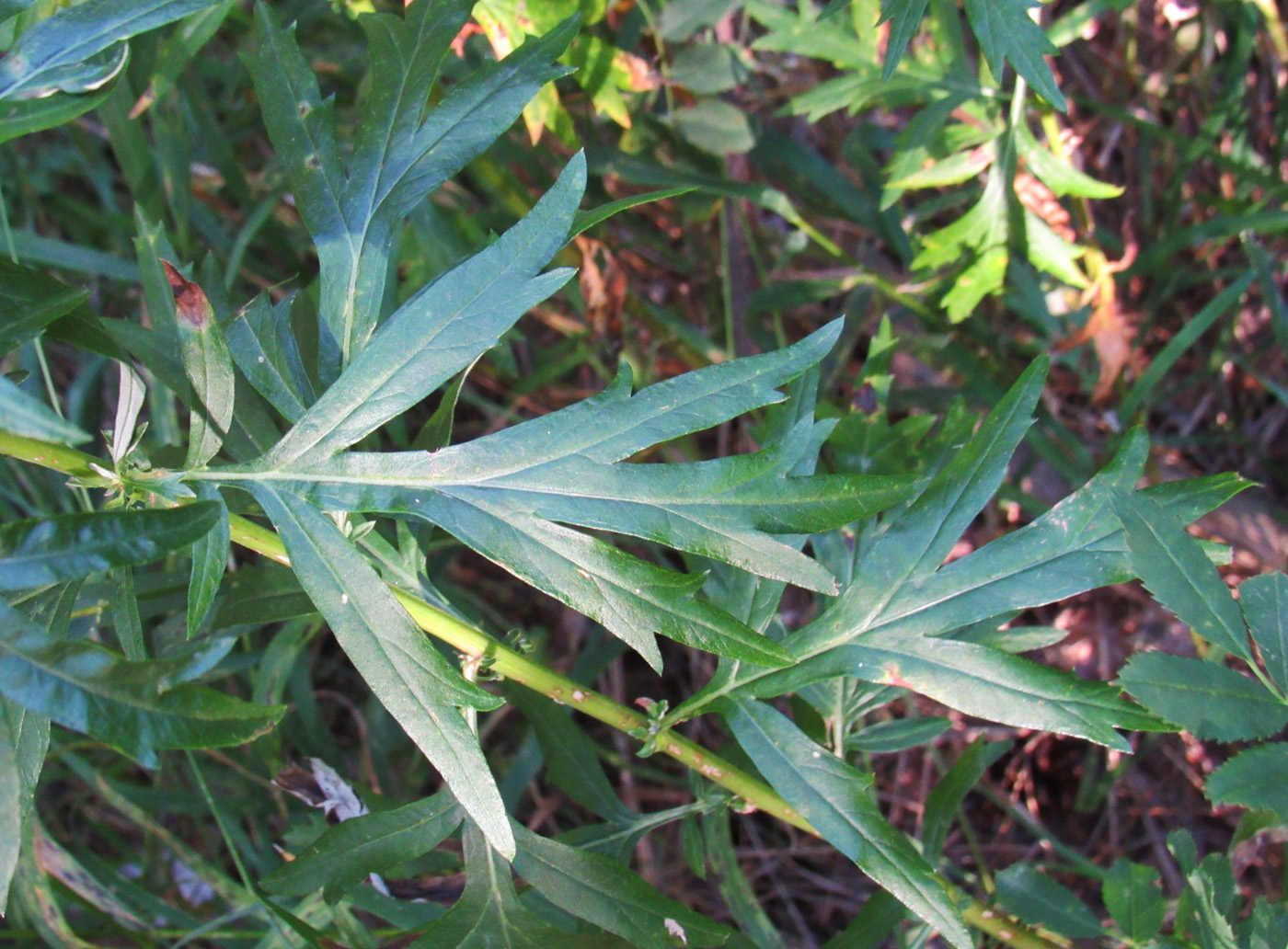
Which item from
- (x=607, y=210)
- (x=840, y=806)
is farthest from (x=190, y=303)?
(x=840, y=806)

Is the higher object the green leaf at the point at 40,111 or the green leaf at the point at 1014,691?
the green leaf at the point at 40,111

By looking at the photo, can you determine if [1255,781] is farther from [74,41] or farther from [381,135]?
[74,41]

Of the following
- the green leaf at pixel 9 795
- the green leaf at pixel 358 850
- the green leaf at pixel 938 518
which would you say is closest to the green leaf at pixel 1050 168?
the green leaf at pixel 938 518

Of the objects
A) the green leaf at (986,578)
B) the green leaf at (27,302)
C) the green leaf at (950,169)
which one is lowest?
the green leaf at (986,578)

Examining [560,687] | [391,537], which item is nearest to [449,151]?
[560,687]

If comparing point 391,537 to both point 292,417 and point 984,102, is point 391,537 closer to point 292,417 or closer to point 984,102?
point 292,417

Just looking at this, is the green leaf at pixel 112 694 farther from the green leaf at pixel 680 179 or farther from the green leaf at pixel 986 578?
the green leaf at pixel 680 179

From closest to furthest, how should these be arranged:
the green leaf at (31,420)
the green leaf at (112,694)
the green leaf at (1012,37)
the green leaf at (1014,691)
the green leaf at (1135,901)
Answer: the green leaf at (31,420)
the green leaf at (112,694)
the green leaf at (1014,691)
the green leaf at (1012,37)
the green leaf at (1135,901)
